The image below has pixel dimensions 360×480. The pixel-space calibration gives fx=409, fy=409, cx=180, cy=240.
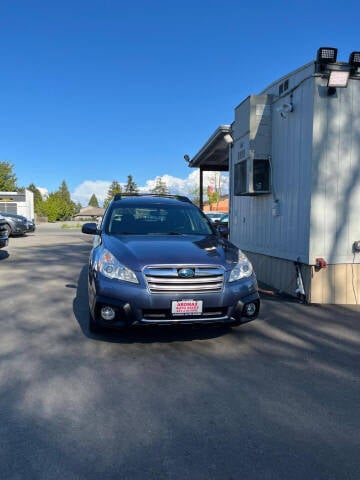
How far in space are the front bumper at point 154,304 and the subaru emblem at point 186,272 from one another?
0.19 meters

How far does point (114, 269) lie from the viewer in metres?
4.19

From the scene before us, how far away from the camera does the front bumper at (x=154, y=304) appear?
400 cm

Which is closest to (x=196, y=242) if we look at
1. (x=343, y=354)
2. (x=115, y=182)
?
(x=343, y=354)

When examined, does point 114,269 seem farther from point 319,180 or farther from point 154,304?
point 319,180

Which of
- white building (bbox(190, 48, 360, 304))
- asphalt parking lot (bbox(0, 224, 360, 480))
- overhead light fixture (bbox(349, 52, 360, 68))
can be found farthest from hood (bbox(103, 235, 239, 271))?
overhead light fixture (bbox(349, 52, 360, 68))

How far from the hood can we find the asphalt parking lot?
3.12ft

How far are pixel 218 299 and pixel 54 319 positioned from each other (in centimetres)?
250

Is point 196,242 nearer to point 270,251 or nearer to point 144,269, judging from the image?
point 144,269

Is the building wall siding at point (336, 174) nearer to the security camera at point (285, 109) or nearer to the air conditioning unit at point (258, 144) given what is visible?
the security camera at point (285, 109)

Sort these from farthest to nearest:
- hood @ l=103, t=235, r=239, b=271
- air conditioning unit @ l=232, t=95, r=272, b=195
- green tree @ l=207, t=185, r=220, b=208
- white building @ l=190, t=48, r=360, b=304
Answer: green tree @ l=207, t=185, r=220, b=208 → air conditioning unit @ l=232, t=95, r=272, b=195 → white building @ l=190, t=48, r=360, b=304 → hood @ l=103, t=235, r=239, b=271

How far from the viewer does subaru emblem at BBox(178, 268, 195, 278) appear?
4.08 metres

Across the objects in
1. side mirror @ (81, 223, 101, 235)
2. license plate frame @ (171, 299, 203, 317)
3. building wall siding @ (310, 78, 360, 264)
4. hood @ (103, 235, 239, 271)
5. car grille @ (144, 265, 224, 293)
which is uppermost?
building wall siding @ (310, 78, 360, 264)

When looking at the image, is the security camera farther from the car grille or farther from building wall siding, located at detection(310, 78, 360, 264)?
the car grille

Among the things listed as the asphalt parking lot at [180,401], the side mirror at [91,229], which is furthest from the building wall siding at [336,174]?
the side mirror at [91,229]
